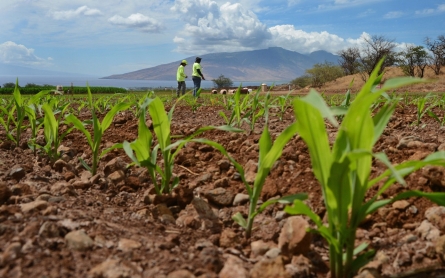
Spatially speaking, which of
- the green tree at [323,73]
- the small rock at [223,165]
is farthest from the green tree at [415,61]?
the small rock at [223,165]

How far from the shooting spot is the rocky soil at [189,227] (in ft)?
3.95

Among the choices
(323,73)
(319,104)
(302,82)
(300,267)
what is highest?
(323,73)

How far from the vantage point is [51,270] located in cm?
112

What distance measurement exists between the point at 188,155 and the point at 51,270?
158cm

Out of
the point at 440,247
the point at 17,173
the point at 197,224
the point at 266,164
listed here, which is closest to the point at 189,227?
the point at 197,224

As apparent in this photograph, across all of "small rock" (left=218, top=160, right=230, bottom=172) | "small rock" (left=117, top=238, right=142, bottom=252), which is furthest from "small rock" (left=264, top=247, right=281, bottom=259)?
"small rock" (left=218, top=160, right=230, bottom=172)

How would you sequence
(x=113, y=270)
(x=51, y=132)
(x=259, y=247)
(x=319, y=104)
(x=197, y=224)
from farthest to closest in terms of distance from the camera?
(x=51, y=132)
(x=197, y=224)
(x=259, y=247)
(x=113, y=270)
(x=319, y=104)

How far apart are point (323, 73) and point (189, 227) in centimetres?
4638

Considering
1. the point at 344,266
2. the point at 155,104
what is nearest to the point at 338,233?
the point at 344,266

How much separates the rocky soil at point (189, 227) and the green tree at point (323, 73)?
40.8 m

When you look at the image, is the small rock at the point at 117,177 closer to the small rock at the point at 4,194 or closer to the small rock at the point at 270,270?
the small rock at the point at 4,194

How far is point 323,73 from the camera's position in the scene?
45.7 metres

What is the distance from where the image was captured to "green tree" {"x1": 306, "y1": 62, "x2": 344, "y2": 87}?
4299 cm

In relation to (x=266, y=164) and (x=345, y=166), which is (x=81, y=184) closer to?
(x=266, y=164)
